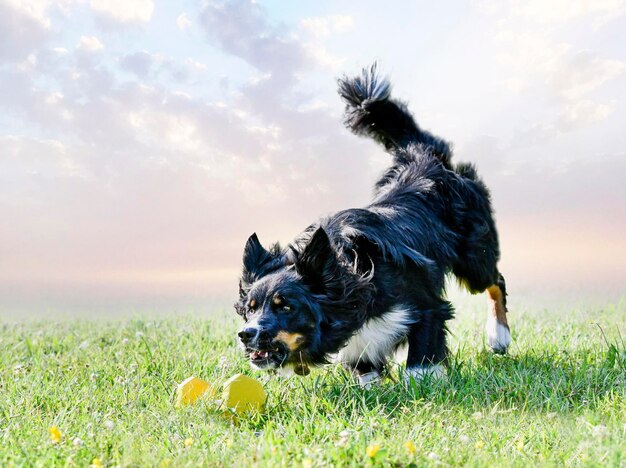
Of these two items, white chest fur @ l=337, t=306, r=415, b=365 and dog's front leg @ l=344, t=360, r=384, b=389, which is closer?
white chest fur @ l=337, t=306, r=415, b=365

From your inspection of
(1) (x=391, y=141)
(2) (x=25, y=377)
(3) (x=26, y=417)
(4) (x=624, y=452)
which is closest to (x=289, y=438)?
(4) (x=624, y=452)

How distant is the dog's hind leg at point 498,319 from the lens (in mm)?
6484

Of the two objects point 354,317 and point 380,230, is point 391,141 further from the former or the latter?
point 354,317

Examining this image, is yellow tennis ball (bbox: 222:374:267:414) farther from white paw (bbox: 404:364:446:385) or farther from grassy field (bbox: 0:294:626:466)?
white paw (bbox: 404:364:446:385)

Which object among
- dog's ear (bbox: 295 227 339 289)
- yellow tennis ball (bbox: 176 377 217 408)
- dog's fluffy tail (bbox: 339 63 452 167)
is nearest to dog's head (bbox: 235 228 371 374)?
dog's ear (bbox: 295 227 339 289)

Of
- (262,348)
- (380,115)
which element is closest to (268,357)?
(262,348)

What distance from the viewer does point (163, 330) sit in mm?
7879

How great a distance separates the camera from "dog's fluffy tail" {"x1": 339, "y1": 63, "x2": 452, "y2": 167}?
22.5ft

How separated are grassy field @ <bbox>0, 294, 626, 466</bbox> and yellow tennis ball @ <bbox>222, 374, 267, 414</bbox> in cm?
9

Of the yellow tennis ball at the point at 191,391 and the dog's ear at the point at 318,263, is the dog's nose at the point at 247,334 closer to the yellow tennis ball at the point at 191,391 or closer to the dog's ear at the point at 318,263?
the yellow tennis ball at the point at 191,391

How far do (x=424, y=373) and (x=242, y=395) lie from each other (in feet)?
4.47

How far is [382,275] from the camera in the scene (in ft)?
16.9

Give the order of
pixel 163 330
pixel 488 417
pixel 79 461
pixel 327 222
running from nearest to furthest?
pixel 79 461
pixel 488 417
pixel 327 222
pixel 163 330

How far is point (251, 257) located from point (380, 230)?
0.97 m
